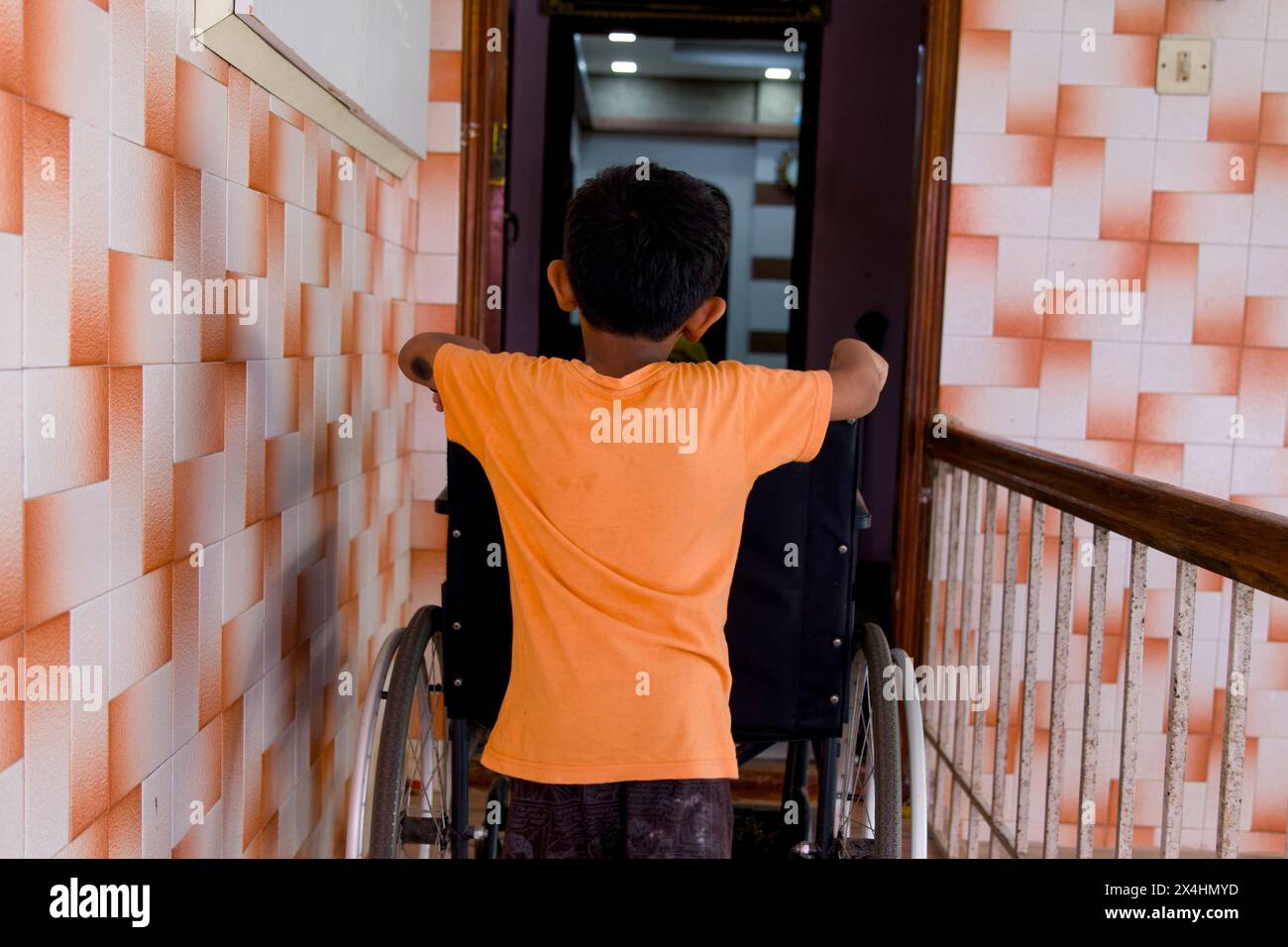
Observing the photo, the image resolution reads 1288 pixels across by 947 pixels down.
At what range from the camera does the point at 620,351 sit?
130 centimetres

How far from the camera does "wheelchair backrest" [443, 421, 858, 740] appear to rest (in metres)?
1.57

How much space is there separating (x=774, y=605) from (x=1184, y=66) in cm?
189

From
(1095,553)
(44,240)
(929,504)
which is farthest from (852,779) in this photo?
(44,240)

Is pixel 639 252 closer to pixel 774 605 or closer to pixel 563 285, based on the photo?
pixel 563 285

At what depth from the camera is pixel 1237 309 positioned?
9.15 ft

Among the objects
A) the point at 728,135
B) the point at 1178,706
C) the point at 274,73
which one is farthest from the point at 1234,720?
the point at 728,135

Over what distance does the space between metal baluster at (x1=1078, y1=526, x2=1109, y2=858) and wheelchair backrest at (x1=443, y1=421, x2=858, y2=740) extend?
49 cm

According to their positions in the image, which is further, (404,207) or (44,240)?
(404,207)

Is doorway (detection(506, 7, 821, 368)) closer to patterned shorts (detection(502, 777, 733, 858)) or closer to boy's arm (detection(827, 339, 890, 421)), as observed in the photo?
boy's arm (detection(827, 339, 890, 421))

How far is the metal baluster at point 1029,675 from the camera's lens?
2150 mm
